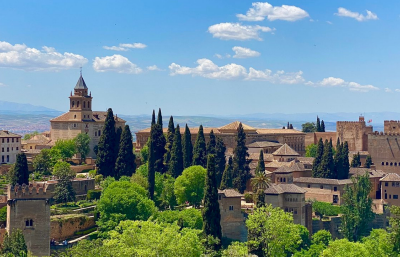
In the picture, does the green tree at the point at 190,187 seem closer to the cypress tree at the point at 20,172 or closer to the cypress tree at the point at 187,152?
the cypress tree at the point at 187,152

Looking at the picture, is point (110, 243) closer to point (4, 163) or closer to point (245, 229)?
point (245, 229)

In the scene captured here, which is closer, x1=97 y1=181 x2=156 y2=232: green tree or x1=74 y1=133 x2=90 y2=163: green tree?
x1=97 y1=181 x2=156 y2=232: green tree

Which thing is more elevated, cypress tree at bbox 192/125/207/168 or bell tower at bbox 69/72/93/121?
bell tower at bbox 69/72/93/121

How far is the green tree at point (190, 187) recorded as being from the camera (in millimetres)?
62156

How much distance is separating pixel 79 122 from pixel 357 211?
125ft

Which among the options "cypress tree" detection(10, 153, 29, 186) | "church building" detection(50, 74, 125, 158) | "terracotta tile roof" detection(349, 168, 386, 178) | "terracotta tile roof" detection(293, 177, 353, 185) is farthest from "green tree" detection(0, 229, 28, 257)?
"terracotta tile roof" detection(349, 168, 386, 178)

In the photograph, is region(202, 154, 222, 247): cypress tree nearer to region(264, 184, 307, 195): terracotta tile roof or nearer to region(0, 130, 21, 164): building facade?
region(264, 184, 307, 195): terracotta tile roof

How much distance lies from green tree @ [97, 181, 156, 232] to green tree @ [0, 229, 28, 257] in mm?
10004

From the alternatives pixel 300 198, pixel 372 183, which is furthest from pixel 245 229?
pixel 372 183

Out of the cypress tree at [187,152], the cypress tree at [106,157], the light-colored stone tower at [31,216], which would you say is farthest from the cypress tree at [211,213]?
the cypress tree at [187,152]

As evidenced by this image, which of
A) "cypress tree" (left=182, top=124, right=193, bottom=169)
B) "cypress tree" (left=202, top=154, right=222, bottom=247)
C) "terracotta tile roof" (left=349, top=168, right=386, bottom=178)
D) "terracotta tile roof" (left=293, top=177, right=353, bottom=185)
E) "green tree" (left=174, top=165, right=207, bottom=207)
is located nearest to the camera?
"cypress tree" (left=202, top=154, right=222, bottom=247)

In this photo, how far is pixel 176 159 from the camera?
69750mm

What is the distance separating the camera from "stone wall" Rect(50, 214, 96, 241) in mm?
48281

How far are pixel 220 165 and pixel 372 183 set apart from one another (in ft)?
61.1
